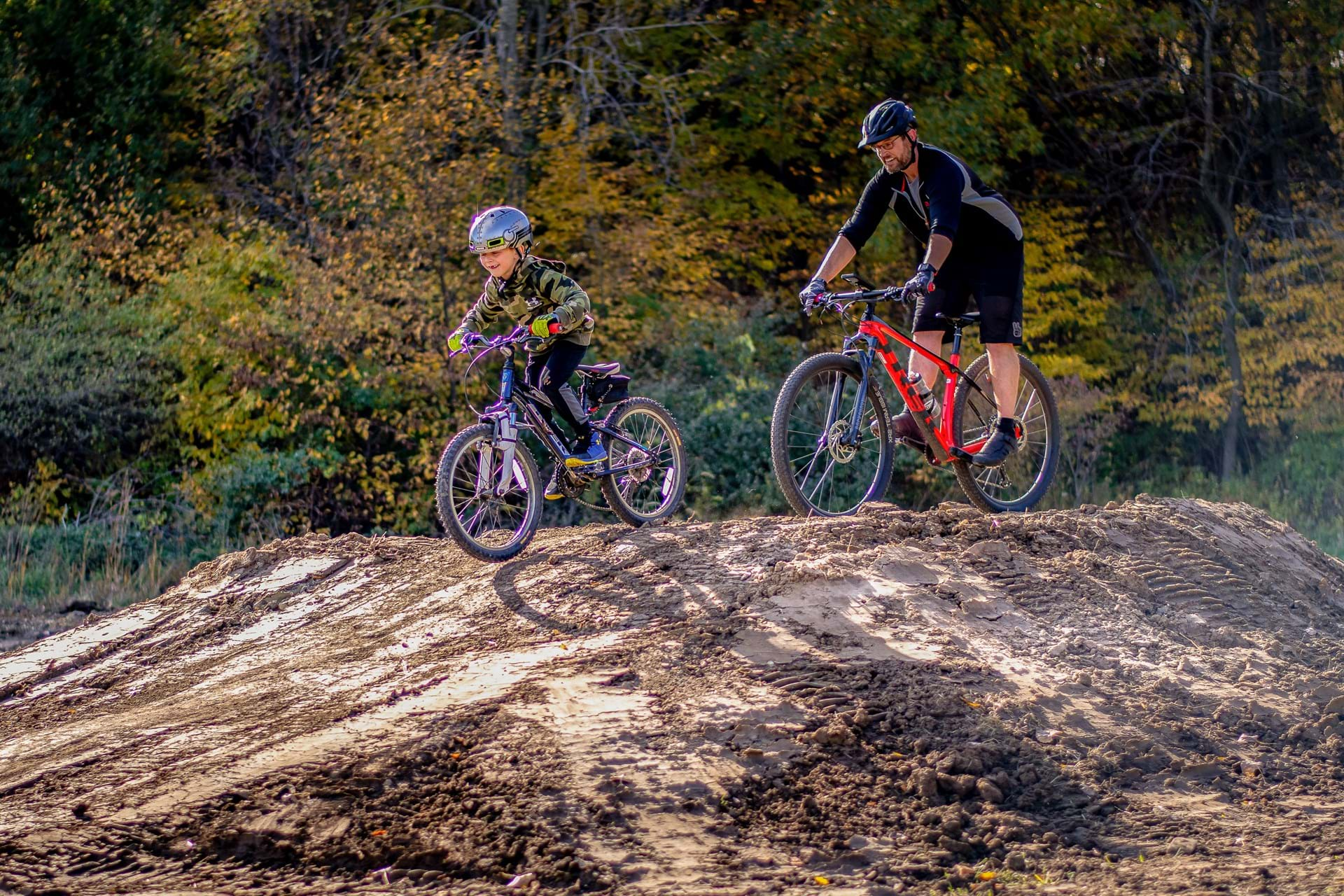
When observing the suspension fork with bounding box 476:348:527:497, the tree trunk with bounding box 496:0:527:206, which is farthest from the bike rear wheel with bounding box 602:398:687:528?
the tree trunk with bounding box 496:0:527:206

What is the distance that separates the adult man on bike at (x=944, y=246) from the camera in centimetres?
724

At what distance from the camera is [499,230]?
7590 mm

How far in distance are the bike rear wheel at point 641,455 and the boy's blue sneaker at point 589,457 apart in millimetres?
232

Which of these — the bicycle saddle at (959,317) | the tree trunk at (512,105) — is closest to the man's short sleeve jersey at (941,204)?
the bicycle saddle at (959,317)

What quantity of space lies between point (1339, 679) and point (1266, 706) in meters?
0.68

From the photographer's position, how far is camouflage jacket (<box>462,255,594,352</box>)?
Result: 773 centimetres

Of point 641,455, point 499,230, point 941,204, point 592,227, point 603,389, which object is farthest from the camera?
point 592,227

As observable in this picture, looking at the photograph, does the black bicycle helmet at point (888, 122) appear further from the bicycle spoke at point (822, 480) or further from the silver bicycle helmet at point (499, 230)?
the silver bicycle helmet at point (499, 230)

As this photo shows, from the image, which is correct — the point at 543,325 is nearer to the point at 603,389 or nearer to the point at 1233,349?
the point at 603,389

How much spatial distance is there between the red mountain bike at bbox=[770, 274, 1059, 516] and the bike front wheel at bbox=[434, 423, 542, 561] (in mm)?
1419

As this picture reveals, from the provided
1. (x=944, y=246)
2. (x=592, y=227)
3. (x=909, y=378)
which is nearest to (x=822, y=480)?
(x=909, y=378)

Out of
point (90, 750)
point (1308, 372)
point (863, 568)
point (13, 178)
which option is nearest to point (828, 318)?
point (1308, 372)

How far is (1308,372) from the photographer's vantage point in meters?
18.9

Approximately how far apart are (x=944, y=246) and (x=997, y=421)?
120cm
